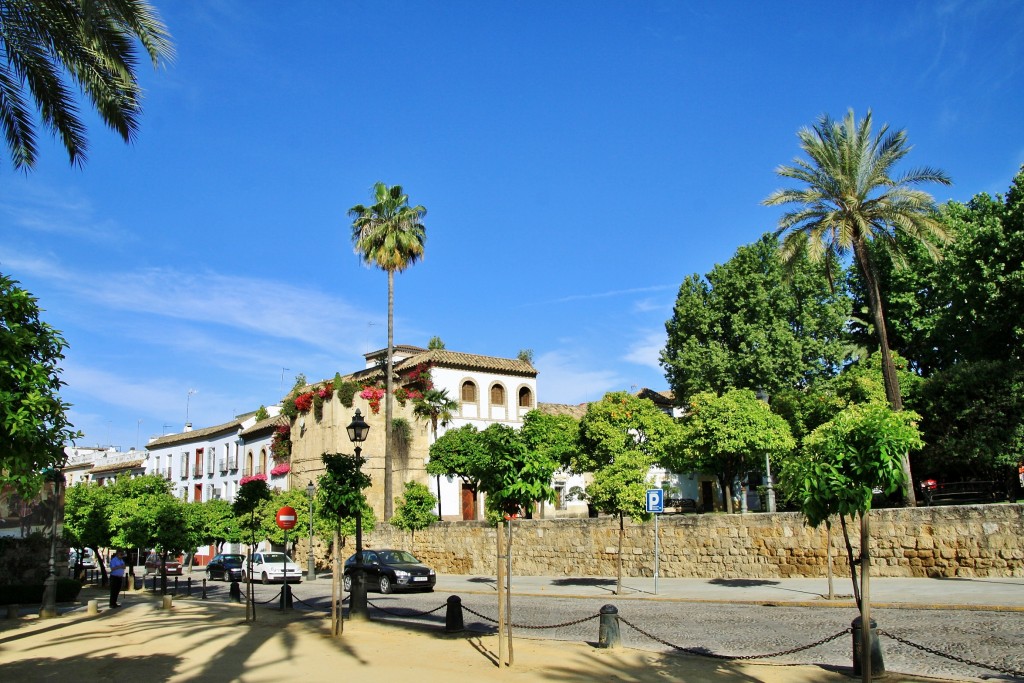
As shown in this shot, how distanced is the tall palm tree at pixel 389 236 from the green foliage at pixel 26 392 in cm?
2379

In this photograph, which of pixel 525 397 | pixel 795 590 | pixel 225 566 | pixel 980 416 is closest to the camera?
pixel 795 590

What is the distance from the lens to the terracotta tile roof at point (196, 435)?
189 ft

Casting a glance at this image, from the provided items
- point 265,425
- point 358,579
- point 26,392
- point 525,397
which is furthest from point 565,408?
point 26,392

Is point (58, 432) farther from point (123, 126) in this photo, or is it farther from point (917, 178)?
point (917, 178)

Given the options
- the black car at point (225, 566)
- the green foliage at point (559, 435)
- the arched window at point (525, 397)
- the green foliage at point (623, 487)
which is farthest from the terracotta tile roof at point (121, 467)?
the green foliage at point (623, 487)

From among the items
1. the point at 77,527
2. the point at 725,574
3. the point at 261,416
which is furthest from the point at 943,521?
the point at 261,416

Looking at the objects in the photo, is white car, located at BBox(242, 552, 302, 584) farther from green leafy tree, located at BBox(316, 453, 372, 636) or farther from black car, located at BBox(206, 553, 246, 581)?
green leafy tree, located at BBox(316, 453, 372, 636)

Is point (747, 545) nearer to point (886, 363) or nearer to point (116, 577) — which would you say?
point (886, 363)

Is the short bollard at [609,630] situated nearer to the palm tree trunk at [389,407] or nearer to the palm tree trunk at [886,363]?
the palm tree trunk at [886,363]

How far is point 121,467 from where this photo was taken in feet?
228

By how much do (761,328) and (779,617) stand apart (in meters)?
25.8

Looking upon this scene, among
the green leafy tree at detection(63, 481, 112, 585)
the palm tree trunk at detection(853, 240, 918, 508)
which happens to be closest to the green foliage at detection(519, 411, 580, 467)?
the palm tree trunk at detection(853, 240, 918, 508)

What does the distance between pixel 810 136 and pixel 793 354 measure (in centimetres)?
1659

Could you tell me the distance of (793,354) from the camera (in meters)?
37.3
